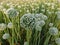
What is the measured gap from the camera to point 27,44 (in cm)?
50

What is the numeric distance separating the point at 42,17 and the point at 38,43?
8 cm

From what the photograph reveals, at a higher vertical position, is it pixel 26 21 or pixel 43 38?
pixel 26 21

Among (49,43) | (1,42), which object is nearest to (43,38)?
(49,43)

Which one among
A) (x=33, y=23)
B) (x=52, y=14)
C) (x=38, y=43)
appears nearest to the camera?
(x=33, y=23)

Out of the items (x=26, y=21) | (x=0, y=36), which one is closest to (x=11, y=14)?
(x=26, y=21)

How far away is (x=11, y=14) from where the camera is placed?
48 cm

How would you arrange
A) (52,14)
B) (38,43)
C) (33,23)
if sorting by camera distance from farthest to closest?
(52,14) < (38,43) < (33,23)

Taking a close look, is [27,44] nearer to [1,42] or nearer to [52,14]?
[1,42]

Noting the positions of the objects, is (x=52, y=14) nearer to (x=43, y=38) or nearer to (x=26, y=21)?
(x=43, y=38)

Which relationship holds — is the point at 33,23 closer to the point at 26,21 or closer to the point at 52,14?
the point at 26,21

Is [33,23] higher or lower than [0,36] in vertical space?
higher

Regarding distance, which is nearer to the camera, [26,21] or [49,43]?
[26,21]

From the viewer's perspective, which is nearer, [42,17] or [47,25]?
[42,17]

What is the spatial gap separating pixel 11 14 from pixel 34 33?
0.38 ft
